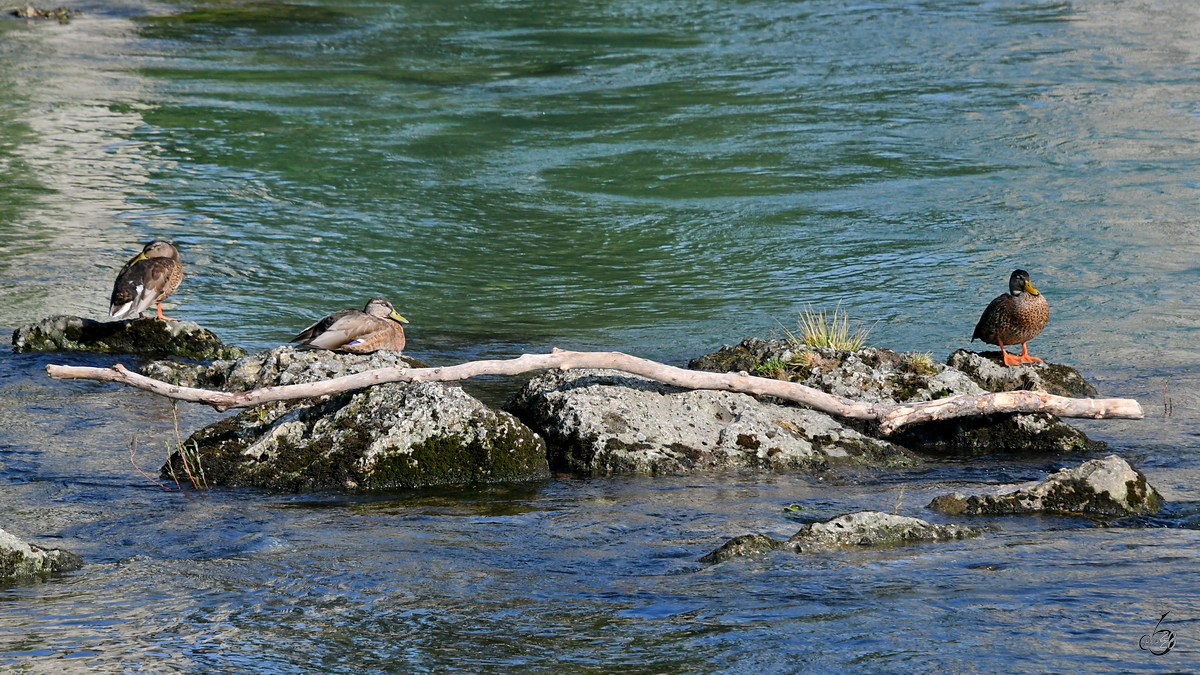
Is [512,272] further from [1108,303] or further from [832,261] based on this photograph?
[1108,303]

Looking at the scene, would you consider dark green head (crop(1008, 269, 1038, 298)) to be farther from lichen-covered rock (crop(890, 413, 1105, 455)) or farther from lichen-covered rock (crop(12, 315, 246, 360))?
lichen-covered rock (crop(12, 315, 246, 360))

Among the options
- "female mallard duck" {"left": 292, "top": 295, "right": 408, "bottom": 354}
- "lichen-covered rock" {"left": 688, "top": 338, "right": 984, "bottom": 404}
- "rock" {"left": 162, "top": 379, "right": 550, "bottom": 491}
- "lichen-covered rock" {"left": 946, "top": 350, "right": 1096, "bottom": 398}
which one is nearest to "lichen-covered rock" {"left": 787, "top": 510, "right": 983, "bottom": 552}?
"rock" {"left": 162, "top": 379, "right": 550, "bottom": 491}

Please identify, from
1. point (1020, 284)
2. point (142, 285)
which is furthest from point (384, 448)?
point (1020, 284)

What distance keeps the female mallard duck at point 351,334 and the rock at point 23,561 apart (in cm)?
357

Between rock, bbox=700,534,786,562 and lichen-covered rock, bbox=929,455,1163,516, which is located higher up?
lichen-covered rock, bbox=929,455,1163,516

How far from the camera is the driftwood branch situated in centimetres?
752

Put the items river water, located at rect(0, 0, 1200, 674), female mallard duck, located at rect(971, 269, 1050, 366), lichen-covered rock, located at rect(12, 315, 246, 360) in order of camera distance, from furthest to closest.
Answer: lichen-covered rock, located at rect(12, 315, 246, 360)
female mallard duck, located at rect(971, 269, 1050, 366)
river water, located at rect(0, 0, 1200, 674)

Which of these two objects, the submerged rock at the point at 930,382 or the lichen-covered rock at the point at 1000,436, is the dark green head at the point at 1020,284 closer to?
the submerged rock at the point at 930,382

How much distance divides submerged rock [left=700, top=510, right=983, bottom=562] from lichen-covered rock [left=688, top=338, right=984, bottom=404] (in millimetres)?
2212

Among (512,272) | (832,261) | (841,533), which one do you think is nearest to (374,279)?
(512,272)

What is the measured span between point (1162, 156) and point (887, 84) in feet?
19.0

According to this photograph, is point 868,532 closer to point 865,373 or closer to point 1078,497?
point 1078,497

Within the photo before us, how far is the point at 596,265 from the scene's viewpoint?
1539 cm

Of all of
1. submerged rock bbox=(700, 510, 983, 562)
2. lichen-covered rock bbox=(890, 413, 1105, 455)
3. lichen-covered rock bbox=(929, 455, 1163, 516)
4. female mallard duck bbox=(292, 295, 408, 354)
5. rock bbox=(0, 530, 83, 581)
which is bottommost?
rock bbox=(0, 530, 83, 581)
